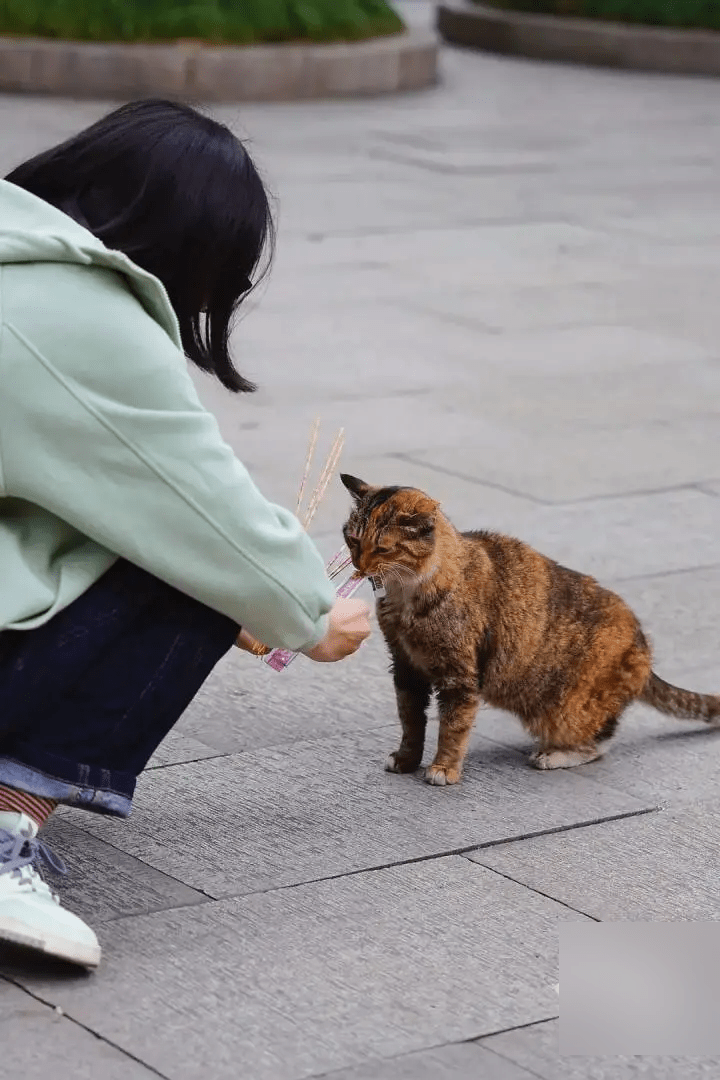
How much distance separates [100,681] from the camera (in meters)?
2.96

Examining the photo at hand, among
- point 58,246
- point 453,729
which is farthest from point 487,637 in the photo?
point 58,246

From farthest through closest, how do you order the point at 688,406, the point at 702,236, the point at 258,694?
the point at 702,236, the point at 688,406, the point at 258,694

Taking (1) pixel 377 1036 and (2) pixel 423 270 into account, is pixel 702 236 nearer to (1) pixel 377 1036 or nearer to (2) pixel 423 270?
(2) pixel 423 270

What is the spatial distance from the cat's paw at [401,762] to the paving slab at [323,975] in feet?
1.59

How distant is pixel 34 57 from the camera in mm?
13953

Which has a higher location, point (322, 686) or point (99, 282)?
point (99, 282)

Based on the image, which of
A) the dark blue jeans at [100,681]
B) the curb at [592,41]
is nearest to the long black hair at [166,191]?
the dark blue jeans at [100,681]

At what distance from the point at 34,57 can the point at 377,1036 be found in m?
12.3

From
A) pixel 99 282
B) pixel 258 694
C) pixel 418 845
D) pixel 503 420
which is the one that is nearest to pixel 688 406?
pixel 503 420

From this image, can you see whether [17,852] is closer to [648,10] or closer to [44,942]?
[44,942]

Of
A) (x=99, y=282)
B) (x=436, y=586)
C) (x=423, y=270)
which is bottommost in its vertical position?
(x=423, y=270)

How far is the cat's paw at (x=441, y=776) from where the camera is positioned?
12.4 feet

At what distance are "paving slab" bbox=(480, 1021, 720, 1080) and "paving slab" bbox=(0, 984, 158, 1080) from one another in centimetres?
53

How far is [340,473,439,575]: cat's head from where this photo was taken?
3635mm
